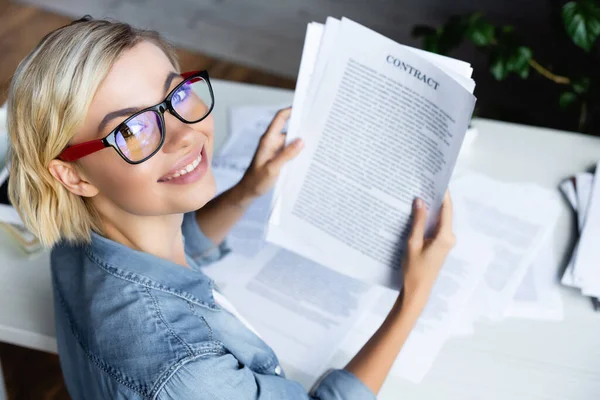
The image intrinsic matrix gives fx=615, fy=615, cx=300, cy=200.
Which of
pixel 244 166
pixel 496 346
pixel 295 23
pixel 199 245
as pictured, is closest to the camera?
pixel 496 346

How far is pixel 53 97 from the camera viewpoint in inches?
27.7

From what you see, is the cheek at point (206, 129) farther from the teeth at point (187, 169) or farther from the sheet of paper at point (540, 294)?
the sheet of paper at point (540, 294)

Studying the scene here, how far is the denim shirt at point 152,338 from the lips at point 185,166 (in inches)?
4.7

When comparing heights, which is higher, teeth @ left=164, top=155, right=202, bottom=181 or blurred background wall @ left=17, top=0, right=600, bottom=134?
blurred background wall @ left=17, top=0, right=600, bottom=134

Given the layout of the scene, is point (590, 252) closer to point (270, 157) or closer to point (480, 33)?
point (270, 157)

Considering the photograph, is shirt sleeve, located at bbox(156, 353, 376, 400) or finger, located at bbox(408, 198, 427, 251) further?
finger, located at bbox(408, 198, 427, 251)

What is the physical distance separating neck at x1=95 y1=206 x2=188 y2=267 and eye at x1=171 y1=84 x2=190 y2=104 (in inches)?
7.1

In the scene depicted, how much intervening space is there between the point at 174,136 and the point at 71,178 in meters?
0.14

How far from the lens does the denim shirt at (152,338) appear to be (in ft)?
2.35

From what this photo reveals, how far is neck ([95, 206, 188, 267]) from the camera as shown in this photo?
2.82ft

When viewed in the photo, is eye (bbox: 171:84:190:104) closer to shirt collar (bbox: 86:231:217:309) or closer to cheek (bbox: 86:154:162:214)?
cheek (bbox: 86:154:162:214)

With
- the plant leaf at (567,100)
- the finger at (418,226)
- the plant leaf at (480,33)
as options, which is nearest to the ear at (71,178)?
the finger at (418,226)

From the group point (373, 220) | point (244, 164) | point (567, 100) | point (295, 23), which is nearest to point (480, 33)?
point (567, 100)

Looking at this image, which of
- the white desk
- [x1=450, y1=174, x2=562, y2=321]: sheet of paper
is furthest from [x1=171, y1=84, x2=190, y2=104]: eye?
[x1=450, y1=174, x2=562, y2=321]: sheet of paper
